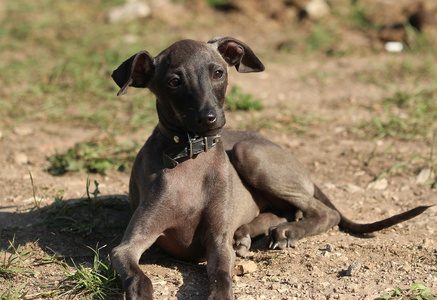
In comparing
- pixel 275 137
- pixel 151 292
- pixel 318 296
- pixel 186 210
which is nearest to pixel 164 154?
pixel 186 210

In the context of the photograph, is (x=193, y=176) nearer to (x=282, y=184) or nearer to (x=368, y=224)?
(x=282, y=184)

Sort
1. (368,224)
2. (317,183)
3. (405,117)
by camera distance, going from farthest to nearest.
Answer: (405,117) < (317,183) < (368,224)

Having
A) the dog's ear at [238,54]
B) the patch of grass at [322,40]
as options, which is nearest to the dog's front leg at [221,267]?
the dog's ear at [238,54]

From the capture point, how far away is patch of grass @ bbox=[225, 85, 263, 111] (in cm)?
738

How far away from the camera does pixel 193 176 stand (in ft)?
13.4

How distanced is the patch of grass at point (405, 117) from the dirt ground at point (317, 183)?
0.51 ft

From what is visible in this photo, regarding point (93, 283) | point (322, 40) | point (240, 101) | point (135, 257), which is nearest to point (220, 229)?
point (135, 257)

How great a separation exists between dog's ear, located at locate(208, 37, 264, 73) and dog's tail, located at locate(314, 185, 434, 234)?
50.6 inches

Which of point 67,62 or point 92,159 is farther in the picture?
point 67,62

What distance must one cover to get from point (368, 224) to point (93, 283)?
6.84 ft

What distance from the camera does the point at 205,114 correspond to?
3.63 meters

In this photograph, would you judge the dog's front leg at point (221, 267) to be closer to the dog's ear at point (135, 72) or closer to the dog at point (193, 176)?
the dog at point (193, 176)

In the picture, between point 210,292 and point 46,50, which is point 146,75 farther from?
point 46,50

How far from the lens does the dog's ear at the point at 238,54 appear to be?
4371 mm
